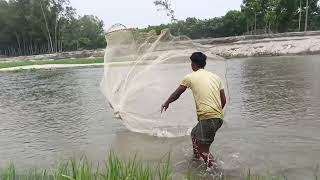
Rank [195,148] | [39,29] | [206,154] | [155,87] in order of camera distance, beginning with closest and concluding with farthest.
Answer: [206,154]
[195,148]
[155,87]
[39,29]

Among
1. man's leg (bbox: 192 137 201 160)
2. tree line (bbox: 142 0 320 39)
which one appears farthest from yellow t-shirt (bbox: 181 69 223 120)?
tree line (bbox: 142 0 320 39)

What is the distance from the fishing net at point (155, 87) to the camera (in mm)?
9273

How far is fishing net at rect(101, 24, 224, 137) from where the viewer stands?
9.27 meters

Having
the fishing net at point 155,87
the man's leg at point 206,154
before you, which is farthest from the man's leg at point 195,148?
the fishing net at point 155,87

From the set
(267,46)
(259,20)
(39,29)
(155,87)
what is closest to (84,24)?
(39,29)

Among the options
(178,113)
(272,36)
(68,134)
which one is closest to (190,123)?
(178,113)

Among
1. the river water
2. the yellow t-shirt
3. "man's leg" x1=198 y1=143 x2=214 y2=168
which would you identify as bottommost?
the river water

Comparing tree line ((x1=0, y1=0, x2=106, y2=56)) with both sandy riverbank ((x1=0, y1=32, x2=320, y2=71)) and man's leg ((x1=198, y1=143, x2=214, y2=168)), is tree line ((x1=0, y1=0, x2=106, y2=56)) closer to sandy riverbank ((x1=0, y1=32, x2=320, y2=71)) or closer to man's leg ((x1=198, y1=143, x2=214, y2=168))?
sandy riverbank ((x1=0, y1=32, x2=320, y2=71))

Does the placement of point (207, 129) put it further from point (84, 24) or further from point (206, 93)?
point (84, 24)

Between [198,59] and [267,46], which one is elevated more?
[198,59]

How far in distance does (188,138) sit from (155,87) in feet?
3.65

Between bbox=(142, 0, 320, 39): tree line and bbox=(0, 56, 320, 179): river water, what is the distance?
38231 mm

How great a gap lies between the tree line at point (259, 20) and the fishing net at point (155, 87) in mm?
42344

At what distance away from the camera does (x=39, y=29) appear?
79250 millimetres
